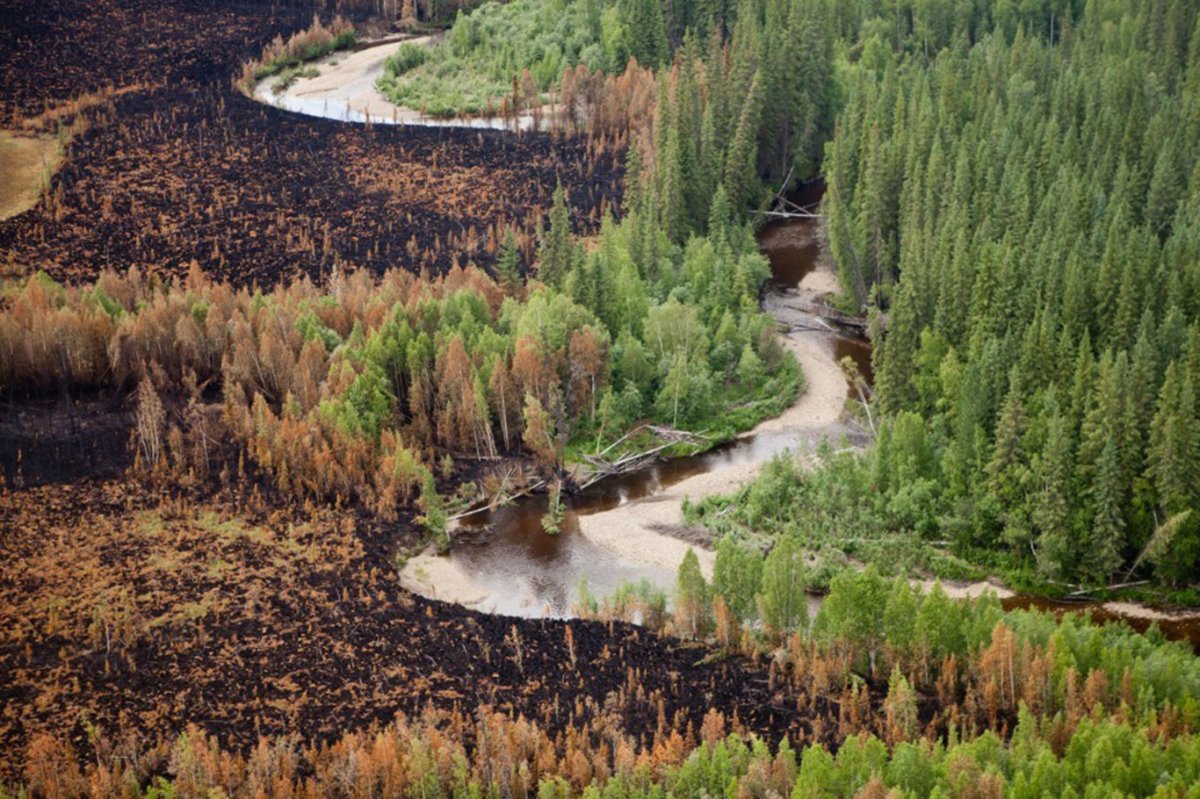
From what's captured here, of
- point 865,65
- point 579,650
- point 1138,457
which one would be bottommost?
point 579,650

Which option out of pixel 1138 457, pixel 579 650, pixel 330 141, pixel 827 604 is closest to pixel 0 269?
pixel 330 141

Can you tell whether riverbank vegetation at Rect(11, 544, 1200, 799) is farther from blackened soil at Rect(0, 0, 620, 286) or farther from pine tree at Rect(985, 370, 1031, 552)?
blackened soil at Rect(0, 0, 620, 286)

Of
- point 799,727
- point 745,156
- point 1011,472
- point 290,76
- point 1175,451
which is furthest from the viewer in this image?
point 290,76

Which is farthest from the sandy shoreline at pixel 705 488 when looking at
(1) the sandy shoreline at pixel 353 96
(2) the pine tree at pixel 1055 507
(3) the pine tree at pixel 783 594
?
(1) the sandy shoreline at pixel 353 96

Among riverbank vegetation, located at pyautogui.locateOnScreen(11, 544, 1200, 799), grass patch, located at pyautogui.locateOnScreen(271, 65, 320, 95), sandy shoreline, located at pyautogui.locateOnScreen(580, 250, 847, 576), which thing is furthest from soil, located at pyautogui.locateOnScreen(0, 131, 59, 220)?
riverbank vegetation, located at pyautogui.locateOnScreen(11, 544, 1200, 799)

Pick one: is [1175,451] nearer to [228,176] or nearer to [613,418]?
[613,418]

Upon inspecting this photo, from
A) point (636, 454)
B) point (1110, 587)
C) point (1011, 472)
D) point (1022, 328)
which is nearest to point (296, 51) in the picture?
point (636, 454)

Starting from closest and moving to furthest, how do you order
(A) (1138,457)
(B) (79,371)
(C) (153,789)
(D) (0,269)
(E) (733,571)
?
(C) (153,789)
(E) (733,571)
(A) (1138,457)
(B) (79,371)
(D) (0,269)

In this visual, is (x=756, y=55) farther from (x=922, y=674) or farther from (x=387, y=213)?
(x=922, y=674)
